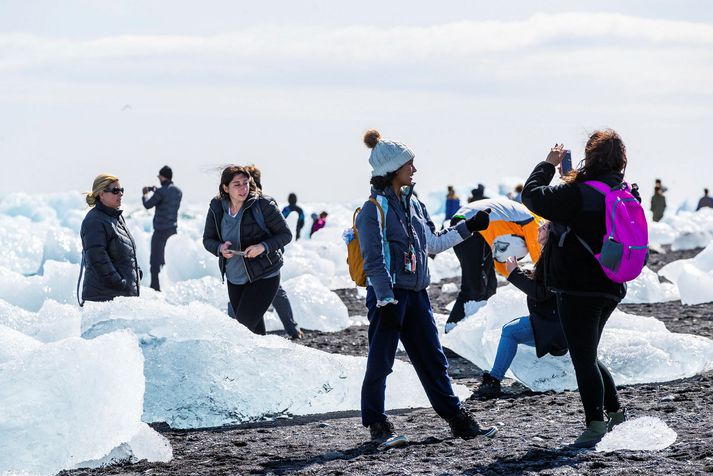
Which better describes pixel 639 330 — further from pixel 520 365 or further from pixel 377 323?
pixel 377 323

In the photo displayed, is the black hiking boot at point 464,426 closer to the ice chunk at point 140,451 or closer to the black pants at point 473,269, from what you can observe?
the ice chunk at point 140,451

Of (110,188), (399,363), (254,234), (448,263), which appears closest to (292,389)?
(399,363)

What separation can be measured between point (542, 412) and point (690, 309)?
21.1ft

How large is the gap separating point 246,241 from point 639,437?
10.8ft

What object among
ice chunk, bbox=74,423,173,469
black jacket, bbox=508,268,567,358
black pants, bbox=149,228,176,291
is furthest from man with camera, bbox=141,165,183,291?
ice chunk, bbox=74,423,173,469

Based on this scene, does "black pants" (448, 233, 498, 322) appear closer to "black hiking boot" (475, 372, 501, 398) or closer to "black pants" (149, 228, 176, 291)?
"black hiking boot" (475, 372, 501, 398)

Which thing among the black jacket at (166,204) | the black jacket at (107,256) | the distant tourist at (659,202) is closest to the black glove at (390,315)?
the black jacket at (107,256)

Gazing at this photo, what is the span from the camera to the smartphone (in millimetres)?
5773

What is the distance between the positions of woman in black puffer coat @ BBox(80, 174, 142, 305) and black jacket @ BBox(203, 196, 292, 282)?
0.59 metres

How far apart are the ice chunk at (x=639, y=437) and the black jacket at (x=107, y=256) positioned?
12.2 feet

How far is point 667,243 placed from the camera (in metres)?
31.7

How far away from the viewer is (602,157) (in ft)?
18.0

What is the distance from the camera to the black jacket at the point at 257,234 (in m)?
7.75

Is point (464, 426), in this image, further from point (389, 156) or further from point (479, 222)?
point (389, 156)
